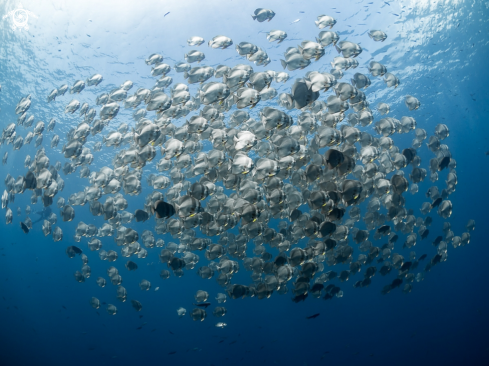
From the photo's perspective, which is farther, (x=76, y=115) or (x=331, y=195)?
(x=76, y=115)

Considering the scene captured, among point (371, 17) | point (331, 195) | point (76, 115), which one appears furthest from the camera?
point (76, 115)

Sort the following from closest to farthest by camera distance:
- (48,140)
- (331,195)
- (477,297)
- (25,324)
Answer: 1. (331,195)
2. (48,140)
3. (25,324)
4. (477,297)

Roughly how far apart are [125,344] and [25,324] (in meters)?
20.2

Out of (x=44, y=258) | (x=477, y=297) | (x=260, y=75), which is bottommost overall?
(x=477, y=297)

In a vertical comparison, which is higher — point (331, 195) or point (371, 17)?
point (371, 17)

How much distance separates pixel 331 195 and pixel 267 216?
6.28 ft

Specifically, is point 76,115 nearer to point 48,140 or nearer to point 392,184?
point 48,140

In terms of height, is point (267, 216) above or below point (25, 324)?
above

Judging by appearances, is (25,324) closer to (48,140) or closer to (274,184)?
(48,140)

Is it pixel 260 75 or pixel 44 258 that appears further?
pixel 44 258

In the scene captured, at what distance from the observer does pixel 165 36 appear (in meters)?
13.5

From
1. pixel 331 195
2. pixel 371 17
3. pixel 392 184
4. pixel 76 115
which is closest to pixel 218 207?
pixel 331 195

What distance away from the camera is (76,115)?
61.0ft

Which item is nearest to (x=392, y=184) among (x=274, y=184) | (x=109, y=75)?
(x=274, y=184)
